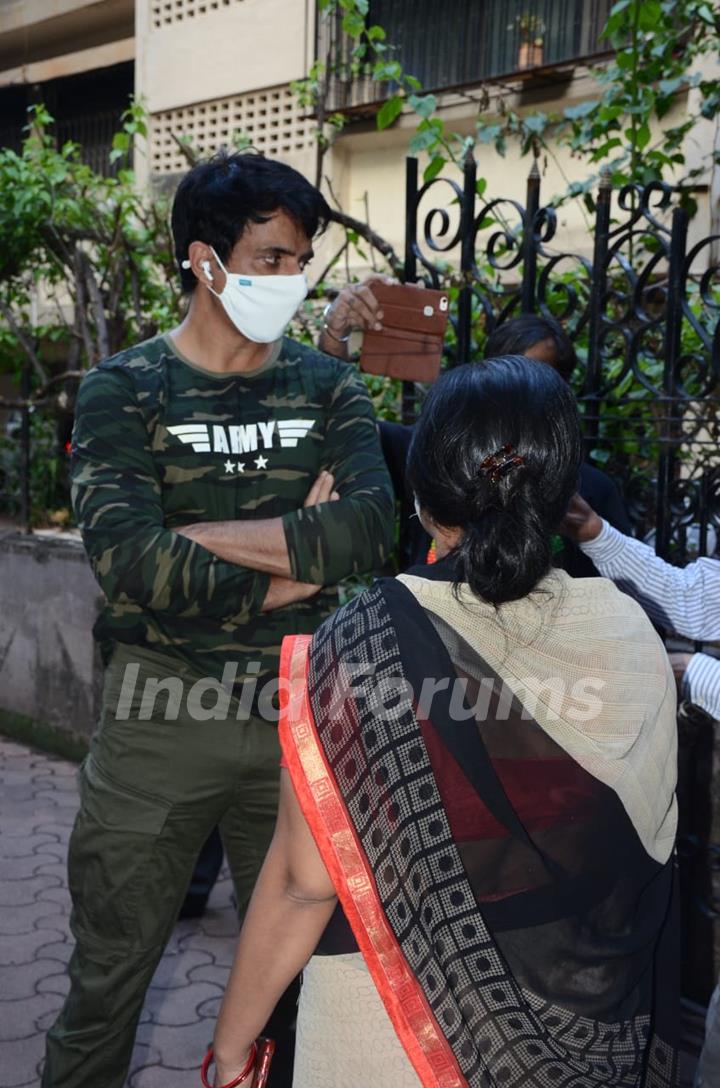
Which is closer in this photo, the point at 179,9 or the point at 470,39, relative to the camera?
the point at 470,39

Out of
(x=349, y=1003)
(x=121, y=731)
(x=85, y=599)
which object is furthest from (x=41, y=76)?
(x=349, y=1003)

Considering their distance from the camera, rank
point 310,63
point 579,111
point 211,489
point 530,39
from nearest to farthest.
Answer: point 211,489 < point 579,111 < point 530,39 < point 310,63

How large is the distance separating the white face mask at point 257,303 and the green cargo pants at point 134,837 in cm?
65

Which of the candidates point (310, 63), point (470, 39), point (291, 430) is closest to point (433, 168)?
point (291, 430)

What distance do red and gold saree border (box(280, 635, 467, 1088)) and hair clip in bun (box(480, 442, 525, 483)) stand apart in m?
0.40

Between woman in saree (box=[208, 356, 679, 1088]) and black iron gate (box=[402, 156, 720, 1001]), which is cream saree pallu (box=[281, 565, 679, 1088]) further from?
black iron gate (box=[402, 156, 720, 1001])

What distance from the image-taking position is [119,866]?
1.96 meters

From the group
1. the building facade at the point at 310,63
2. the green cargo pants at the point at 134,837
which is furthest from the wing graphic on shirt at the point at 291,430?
the building facade at the point at 310,63

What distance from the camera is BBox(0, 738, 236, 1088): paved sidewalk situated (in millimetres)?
2824

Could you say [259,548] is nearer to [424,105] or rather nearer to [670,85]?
[424,105]

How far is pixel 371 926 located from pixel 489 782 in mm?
240

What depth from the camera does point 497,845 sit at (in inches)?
51.9

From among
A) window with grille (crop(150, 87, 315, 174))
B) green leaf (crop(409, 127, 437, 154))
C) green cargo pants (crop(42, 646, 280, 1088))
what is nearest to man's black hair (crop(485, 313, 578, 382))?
green cargo pants (crop(42, 646, 280, 1088))

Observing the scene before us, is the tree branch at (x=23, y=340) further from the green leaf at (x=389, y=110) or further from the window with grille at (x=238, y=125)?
the window with grille at (x=238, y=125)
